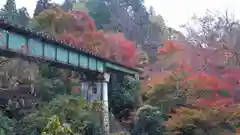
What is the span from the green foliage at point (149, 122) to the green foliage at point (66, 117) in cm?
353

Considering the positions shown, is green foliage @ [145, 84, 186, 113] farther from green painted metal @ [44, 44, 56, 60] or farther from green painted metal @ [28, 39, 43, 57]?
green painted metal @ [28, 39, 43, 57]

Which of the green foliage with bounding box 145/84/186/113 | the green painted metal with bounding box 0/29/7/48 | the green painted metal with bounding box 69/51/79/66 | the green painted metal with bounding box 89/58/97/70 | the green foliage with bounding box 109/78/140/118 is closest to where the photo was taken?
the green painted metal with bounding box 0/29/7/48

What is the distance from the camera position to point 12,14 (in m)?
50.3

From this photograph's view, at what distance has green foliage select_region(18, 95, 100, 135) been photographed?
19.7 metres

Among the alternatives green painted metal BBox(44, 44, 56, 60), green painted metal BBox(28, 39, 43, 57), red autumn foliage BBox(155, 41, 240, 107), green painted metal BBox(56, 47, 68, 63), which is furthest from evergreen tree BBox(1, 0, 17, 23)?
green painted metal BBox(28, 39, 43, 57)

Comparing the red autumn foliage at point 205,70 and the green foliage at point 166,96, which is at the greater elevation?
the red autumn foliage at point 205,70

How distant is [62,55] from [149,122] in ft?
26.8

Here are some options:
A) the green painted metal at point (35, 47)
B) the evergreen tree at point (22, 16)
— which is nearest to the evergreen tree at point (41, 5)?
the evergreen tree at point (22, 16)

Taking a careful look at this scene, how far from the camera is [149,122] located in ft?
80.2

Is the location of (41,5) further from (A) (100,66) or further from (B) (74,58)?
(B) (74,58)

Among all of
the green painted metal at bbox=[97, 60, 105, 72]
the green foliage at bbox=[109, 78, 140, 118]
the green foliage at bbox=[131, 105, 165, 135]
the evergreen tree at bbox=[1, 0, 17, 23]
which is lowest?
the green foliage at bbox=[131, 105, 165, 135]

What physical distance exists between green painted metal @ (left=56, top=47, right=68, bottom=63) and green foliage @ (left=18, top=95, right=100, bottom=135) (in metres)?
2.56

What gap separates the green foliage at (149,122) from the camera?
24172 millimetres

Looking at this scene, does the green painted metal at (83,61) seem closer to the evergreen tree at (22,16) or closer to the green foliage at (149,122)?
the green foliage at (149,122)
